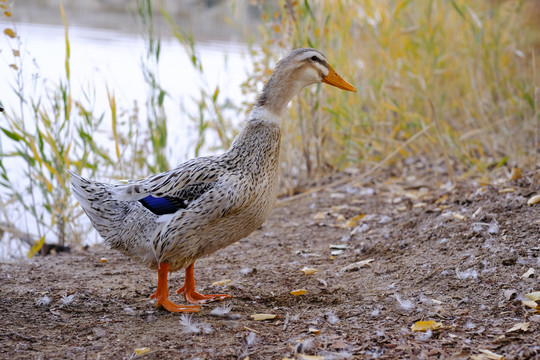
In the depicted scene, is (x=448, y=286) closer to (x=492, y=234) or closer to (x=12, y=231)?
(x=492, y=234)

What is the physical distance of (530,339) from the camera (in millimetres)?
2117

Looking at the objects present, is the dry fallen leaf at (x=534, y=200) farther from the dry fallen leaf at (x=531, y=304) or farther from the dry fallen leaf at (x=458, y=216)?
the dry fallen leaf at (x=531, y=304)

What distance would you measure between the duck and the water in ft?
7.06

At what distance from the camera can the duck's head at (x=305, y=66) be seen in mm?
2854

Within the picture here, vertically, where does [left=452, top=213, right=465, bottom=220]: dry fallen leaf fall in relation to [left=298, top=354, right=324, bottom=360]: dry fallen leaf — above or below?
above

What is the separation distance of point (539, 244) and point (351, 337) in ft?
3.76

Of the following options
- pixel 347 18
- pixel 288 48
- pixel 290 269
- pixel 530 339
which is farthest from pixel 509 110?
pixel 530 339

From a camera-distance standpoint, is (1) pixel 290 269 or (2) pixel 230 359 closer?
(2) pixel 230 359

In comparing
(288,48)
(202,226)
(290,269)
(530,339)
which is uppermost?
(288,48)

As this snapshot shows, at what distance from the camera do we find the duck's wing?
263cm

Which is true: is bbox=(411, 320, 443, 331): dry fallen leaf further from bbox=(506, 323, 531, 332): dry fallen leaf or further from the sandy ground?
bbox=(506, 323, 531, 332): dry fallen leaf

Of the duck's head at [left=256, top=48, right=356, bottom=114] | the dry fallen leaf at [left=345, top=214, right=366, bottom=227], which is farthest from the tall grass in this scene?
the duck's head at [left=256, top=48, right=356, bottom=114]

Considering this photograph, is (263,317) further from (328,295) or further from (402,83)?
(402,83)

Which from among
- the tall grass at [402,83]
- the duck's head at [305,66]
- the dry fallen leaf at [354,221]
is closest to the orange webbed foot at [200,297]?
the duck's head at [305,66]
